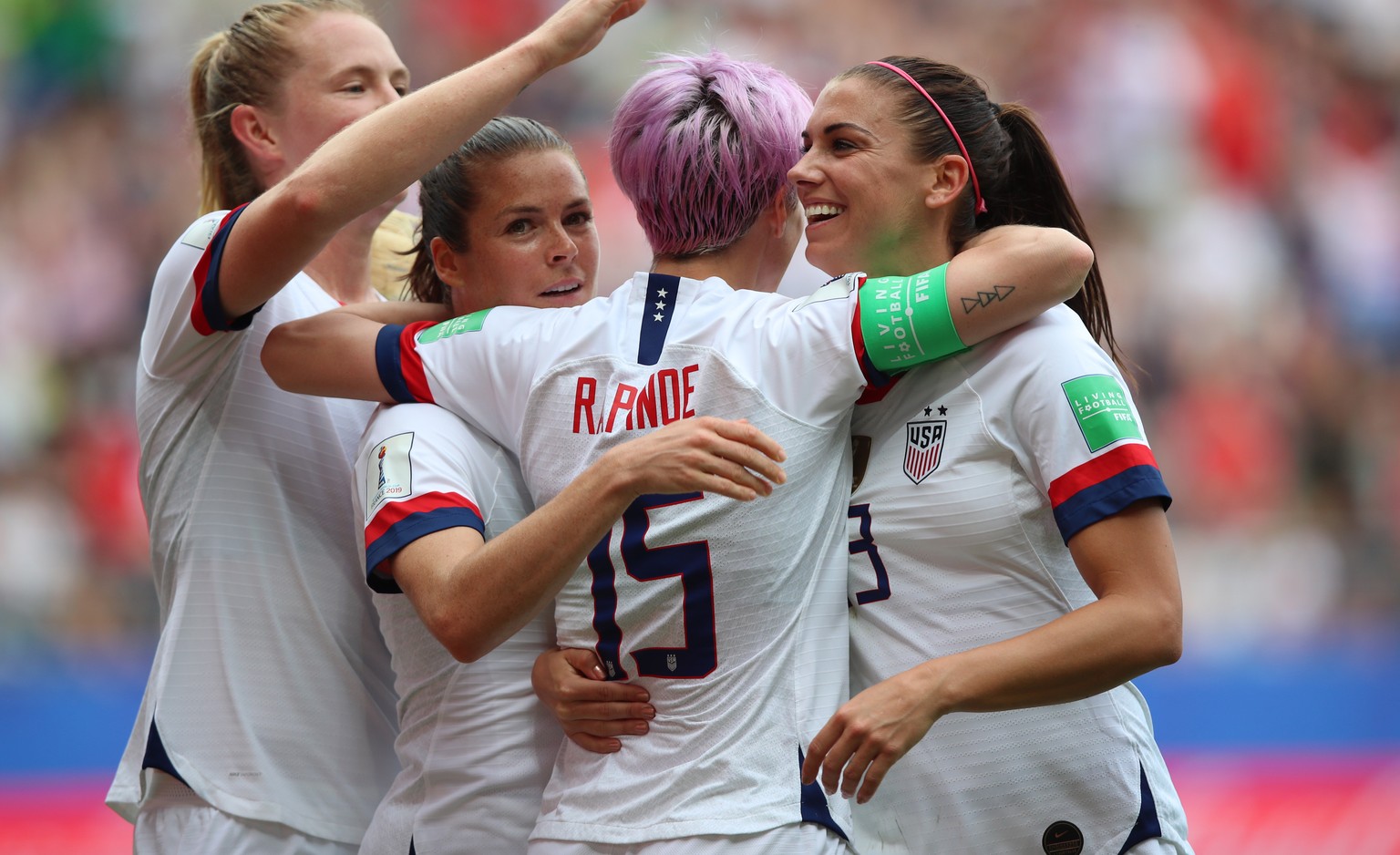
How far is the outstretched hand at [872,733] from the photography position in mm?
2217

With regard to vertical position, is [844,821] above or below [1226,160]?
below

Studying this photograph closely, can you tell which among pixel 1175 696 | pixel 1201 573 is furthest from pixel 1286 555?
→ pixel 1175 696

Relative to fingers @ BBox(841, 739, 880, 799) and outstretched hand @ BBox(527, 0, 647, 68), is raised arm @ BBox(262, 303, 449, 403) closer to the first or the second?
outstretched hand @ BBox(527, 0, 647, 68)

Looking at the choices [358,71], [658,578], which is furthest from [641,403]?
[358,71]

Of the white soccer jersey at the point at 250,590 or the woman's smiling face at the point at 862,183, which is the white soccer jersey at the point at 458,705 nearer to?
the white soccer jersey at the point at 250,590

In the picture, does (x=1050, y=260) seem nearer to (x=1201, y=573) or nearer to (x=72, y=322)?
(x=1201, y=573)

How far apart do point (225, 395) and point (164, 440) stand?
17cm

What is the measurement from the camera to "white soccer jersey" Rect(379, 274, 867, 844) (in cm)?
242

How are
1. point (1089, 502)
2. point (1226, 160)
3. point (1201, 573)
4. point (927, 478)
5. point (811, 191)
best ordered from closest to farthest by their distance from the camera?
1. point (1089, 502)
2. point (927, 478)
3. point (811, 191)
4. point (1201, 573)
5. point (1226, 160)

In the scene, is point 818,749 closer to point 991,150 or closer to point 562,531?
point 562,531

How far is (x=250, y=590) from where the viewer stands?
A: 119 inches

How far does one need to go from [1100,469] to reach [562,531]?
929mm

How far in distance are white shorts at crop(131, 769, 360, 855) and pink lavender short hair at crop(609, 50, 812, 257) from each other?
4.83 feet

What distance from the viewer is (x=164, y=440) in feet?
10.1
